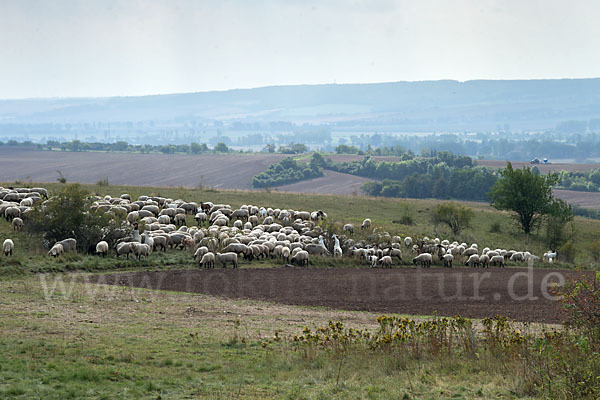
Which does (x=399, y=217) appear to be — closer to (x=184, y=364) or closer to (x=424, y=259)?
(x=424, y=259)

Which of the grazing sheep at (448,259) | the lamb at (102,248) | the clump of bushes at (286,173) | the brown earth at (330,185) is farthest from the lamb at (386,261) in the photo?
the clump of bushes at (286,173)

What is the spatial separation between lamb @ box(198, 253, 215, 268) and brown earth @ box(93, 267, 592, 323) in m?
0.80

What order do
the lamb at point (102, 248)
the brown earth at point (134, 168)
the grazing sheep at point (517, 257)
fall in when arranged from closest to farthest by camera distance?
the lamb at point (102, 248)
the grazing sheep at point (517, 257)
the brown earth at point (134, 168)

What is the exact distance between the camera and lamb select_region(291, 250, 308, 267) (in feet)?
94.4

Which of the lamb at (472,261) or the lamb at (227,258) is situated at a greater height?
the lamb at (227,258)

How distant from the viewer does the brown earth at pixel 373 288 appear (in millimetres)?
20812

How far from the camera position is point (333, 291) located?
2333cm

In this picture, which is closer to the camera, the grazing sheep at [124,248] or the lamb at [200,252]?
the grazing sheep at [124,248]

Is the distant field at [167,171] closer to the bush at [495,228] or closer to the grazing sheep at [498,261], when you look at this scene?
the bush at [495,228]

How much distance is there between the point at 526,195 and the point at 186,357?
129 feet

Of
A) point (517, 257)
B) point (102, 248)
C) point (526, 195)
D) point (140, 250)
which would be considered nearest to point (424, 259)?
point (517, 257)

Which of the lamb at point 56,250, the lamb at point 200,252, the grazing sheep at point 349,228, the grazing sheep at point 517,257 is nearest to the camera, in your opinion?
the lamb at point 56,250

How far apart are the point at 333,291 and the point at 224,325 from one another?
7995mm

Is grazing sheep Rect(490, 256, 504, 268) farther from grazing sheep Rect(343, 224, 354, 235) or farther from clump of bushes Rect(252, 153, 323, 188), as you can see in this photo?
clump of bushes Rect(252, 153, 323, 188)
